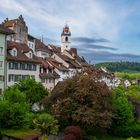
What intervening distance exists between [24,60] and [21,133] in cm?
2746

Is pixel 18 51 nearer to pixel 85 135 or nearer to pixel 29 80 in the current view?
pixel 29 80

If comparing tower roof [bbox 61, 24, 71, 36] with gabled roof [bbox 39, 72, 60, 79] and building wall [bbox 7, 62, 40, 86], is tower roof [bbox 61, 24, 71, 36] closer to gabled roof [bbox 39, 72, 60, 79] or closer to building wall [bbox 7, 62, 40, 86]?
gabled roof [bbox 39, 72, 60, 79]

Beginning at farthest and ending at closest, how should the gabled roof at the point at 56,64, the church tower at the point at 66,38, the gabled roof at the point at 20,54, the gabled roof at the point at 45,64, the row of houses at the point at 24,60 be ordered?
the church tower at the point at 66,38, the gabled roof at the point at 56,64, the gabled roof at the point at 45,64, the gabled roof at the point at 20,54, the row of houses at the point at 24,60

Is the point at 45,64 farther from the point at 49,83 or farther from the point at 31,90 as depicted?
the point at 31,90

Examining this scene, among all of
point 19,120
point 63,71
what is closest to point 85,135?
point 19,120

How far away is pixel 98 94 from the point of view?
2176 inches

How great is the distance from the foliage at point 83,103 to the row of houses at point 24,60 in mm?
18236

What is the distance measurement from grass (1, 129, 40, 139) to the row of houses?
66.9 ft

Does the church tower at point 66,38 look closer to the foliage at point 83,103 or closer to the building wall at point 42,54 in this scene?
the building wall at point 42,54

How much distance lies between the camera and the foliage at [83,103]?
176ft

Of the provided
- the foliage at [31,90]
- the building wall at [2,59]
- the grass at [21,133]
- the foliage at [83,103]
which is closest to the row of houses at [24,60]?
the building wall at [2,59]

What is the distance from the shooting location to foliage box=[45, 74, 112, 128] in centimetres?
5366

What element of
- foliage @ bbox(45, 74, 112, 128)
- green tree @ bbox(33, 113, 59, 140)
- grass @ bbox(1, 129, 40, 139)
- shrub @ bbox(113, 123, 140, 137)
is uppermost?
foliage @ bbox(45, 74, 112, 128)

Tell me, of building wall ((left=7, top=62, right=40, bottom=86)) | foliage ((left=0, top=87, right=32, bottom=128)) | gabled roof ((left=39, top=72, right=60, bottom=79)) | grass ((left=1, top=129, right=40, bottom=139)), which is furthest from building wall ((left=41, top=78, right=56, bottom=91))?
grass ((left=1, top=129, right=40, bottom=139))
